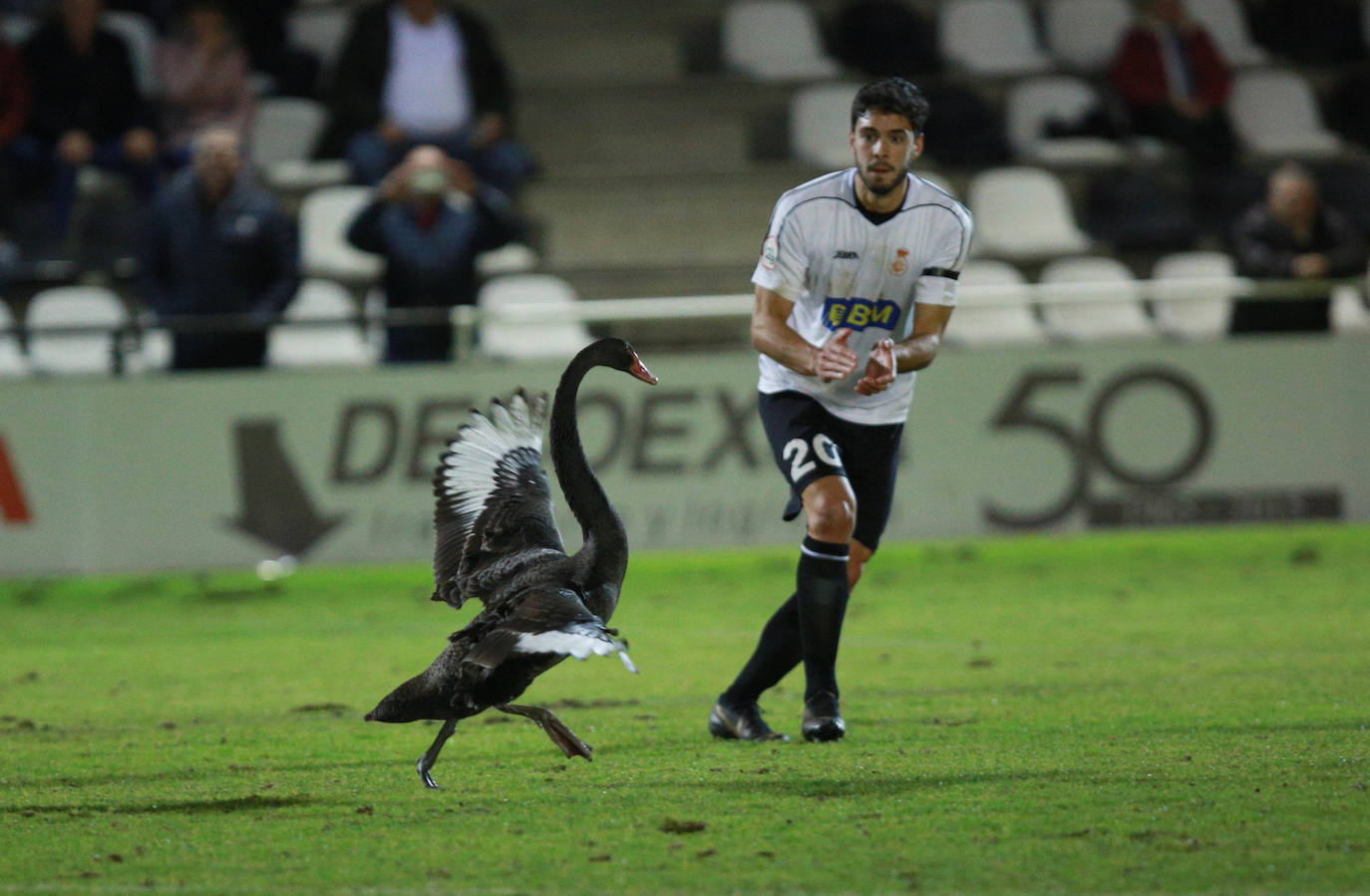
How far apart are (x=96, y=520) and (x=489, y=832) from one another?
768 cm

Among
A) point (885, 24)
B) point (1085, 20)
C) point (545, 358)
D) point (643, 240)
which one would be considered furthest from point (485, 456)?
point (1085, 20)

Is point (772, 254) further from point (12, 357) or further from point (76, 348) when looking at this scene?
point (12, 357)

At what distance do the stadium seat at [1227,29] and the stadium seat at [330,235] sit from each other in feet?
29.6

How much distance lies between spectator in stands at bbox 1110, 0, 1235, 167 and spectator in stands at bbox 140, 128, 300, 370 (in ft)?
28.1

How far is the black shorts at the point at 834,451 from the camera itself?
6191mm

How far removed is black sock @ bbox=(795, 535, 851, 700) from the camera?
20.2ft

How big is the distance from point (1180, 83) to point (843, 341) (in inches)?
474

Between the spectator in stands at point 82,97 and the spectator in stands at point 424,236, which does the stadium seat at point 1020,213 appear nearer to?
the spectator in stands at point 424,236

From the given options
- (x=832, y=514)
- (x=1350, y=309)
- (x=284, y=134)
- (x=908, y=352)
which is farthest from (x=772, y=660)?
(x=284, y=134)

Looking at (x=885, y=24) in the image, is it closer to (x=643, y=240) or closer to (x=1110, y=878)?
(x=643, y=240)

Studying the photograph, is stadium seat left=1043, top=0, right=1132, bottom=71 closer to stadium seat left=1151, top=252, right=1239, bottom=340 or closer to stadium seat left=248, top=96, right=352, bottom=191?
stadium seat left=1151, top=252, right=1239, bottom=340

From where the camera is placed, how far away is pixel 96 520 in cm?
1173

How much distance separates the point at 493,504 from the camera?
6.04m

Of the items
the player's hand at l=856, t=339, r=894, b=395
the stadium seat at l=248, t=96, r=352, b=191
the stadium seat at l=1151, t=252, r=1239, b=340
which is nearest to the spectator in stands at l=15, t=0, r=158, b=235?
the stadium seat at l=248, t=96, r=352, b=191
